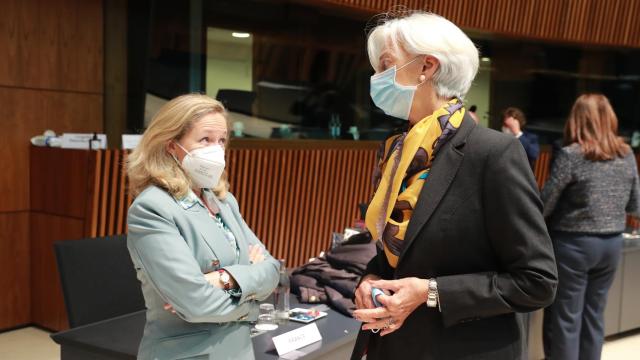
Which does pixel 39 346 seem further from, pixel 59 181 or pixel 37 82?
pixel 37 82

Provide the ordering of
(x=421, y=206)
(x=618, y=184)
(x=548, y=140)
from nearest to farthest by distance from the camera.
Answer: (x=421, y=206) < (x=618, y=184) < (x=548, y=140)

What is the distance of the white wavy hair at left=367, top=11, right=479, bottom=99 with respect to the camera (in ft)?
4.77

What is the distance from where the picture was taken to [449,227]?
53.8 inches

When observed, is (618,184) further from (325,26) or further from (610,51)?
(610,51)

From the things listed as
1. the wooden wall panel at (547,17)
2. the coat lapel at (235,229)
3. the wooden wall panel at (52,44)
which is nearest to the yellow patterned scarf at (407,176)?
the coat lapel at (235,229)

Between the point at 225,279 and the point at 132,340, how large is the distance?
67cm

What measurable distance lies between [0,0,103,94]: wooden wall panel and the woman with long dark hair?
13.3 ft

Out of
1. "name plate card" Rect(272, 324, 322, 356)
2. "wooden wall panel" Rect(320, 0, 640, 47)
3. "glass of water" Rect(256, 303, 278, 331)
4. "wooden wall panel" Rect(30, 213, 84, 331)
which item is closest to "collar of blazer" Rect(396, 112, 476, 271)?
"name plate card" Rect(272, 324, 322, 356)

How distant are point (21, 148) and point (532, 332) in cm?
431

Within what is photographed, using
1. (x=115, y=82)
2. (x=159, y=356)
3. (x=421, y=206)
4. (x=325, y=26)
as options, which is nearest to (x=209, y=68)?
(x=115, y=82)

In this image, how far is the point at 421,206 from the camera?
4.53ft

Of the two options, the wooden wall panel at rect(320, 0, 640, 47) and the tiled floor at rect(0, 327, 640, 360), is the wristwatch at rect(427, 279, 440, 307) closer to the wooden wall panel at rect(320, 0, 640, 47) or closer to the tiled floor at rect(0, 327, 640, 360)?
the tiled floor at rect(0, 327, 640, 360)

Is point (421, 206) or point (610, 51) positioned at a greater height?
point (610, 51)

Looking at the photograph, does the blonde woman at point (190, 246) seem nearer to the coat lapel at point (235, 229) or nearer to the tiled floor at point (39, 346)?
the coat lapel at point (235, 229)
